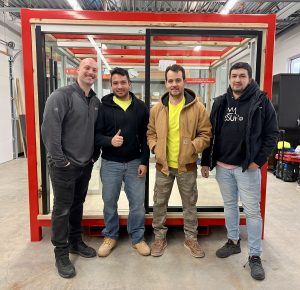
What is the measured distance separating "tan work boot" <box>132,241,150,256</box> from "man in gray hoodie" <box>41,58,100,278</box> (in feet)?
2.11

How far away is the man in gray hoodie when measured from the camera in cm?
212

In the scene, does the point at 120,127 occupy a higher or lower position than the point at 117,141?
higher

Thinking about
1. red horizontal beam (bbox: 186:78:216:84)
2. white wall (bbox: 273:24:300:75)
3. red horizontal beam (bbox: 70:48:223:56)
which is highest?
white wall (bbox: 273:24:300:75)

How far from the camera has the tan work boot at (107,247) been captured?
2600mm

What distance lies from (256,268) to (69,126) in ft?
6.39

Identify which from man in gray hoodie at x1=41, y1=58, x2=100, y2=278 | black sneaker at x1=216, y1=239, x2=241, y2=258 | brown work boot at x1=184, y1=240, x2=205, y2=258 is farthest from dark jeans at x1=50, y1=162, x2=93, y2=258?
black sneaker at x1=216, y1=239, x2=241, y2=258

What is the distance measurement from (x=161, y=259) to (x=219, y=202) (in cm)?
120

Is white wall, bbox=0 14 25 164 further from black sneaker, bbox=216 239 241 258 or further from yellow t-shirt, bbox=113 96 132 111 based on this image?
black sneaker, bbox=216 239 241 258

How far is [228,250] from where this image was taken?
263cm

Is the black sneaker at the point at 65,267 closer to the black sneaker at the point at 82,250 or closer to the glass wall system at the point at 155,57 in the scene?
the black sneaker at the point at 82,250

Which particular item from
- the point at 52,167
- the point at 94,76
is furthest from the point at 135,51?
the point at 52,167

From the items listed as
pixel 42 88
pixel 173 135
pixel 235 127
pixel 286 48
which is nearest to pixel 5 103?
pixel 42 88

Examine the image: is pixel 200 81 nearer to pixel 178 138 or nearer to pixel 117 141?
pixel 178 138

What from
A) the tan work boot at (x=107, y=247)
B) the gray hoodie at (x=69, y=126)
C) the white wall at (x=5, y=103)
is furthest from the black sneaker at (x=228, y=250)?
the white wall at (x=5, y=103)
